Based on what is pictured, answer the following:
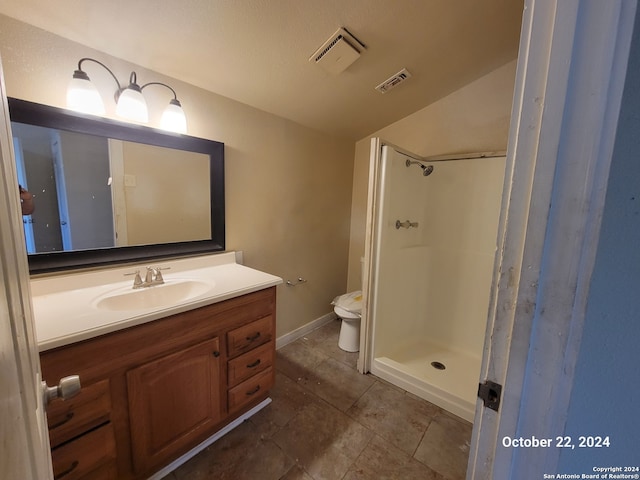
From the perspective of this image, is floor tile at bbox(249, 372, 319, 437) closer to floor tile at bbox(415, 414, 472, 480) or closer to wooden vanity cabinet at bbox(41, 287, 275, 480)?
wooden vanity cabinet at bbox(41, 287, 275, 480)

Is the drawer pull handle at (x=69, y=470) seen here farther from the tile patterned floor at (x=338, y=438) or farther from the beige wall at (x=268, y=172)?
the beige wall at (x=268, y=172)

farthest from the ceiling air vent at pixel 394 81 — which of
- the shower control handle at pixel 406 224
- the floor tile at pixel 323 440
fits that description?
the floor tile at pixel 323 440

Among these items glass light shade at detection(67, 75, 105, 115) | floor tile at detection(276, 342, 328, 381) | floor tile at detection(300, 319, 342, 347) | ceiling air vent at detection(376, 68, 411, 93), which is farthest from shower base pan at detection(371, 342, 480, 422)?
glass light shade at detection(67, 75, 105, 115)

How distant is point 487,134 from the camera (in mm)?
2004

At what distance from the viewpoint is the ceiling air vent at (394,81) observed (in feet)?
5.49

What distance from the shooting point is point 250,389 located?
4.70 feet

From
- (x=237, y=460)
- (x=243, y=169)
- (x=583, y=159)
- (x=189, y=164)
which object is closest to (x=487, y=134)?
(x=243, y=169)

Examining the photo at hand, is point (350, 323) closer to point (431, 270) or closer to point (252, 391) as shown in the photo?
point (431, 270)

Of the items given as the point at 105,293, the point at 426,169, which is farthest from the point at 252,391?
the point at 426,169

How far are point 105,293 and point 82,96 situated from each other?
855mm

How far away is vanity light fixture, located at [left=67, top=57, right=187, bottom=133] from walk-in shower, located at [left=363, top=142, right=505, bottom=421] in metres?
1.19

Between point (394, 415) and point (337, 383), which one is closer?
point (394, 415)

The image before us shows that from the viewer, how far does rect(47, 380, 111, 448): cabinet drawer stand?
84cm

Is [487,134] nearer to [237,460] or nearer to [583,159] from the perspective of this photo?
[583,159]
